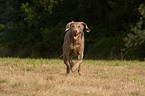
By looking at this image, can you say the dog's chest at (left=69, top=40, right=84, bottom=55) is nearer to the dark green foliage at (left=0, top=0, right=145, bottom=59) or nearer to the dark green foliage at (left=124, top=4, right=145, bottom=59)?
the dark green foliage at (left=124, top=4, right=145, bottom=59)

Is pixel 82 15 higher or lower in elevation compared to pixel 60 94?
higher

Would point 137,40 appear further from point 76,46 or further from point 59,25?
point 76,46

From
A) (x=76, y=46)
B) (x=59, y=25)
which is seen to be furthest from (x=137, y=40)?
(x=76, y=46)

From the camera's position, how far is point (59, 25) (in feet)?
88.5

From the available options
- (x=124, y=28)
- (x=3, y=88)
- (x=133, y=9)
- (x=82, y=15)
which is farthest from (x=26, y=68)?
(x=82, y=15)

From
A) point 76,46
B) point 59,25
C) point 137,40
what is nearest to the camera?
point 76,46

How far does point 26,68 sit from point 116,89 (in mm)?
4558

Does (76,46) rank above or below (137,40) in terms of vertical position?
below

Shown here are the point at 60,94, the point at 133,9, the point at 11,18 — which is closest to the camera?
the point at 60,94

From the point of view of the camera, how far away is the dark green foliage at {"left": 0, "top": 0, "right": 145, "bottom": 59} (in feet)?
79.1

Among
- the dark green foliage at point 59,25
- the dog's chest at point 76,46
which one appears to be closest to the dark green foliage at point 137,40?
the dark green foliage at point 59,25

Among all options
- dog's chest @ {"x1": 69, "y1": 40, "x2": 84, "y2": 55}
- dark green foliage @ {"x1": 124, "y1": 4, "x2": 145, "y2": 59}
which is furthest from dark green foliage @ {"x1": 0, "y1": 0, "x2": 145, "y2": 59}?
dog's chest @ {"x1": 69, "y1": 40, "x2": 84, "y2": 55}

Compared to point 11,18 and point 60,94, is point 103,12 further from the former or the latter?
point 60,94

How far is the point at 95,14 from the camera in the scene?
2672 centimetres
